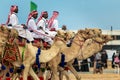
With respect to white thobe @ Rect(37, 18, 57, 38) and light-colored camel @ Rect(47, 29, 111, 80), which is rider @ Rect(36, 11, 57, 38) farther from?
light-colored camel @ Rect(47, 29, 111, 80)

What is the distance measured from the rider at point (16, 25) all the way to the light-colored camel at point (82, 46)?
1156mm

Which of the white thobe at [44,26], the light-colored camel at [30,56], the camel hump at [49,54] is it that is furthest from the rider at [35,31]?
the light-colored camel at [30,56]

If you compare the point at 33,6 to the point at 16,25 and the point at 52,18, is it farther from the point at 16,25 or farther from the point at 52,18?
the point at 16,25

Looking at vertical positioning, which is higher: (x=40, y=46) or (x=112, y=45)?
(x=40, y=46)

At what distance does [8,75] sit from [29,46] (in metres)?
1.65

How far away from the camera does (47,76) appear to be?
2005cm

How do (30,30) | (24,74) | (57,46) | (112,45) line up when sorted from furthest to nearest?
(112,45) < (30,30) < (57,46) < (24,74)

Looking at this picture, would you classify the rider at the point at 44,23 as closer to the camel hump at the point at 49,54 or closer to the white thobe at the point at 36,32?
the white thobe at the point at 36,32

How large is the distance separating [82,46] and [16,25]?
2423 millimetres

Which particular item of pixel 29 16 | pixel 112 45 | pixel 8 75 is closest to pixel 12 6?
pixel 29 16

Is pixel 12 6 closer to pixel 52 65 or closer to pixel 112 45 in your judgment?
pixel 52 65

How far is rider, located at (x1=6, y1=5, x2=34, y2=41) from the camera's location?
18719 mm

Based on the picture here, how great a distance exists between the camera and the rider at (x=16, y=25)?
18.7 m

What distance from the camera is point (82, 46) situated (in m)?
19.8
